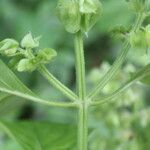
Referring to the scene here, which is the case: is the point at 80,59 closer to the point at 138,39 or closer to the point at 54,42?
the point at 138,39

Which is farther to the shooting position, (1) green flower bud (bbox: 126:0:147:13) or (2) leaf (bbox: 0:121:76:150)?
(2) leaf (bbox: 0:121:76:150)

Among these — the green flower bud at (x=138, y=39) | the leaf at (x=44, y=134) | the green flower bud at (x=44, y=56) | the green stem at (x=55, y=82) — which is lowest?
the green stem at (x=55, y=82)

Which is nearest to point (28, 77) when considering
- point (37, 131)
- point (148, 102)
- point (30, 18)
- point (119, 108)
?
point (30, 18)

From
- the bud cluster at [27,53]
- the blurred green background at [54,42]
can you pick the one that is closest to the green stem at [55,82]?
the bud cluster at [27,53]

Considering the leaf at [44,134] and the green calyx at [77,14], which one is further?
the leaf at [44,134]

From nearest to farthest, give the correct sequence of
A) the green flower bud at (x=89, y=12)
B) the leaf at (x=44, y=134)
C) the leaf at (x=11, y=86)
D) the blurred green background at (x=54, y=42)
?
the green flower bud at (x=89, y=12)
the leaf at (x=11, y=86)
the leaf at (x=44, y=134)
the blurred green background at (x=54, y=42)

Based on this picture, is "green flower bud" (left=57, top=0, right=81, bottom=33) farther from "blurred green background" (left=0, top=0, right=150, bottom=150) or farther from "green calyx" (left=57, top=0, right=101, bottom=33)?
"blurred green background" (left=0, top=0, right=150, bottom=150)

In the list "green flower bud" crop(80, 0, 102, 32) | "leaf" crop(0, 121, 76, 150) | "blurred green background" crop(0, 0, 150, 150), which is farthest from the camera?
"blurred green background" crop(0, 0, 150, 150)

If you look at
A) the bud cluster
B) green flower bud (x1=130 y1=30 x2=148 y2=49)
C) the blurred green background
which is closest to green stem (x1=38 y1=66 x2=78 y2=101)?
the bud cluster

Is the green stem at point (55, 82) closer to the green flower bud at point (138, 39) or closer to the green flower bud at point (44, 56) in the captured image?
the green flower bud at point (44, 56)
